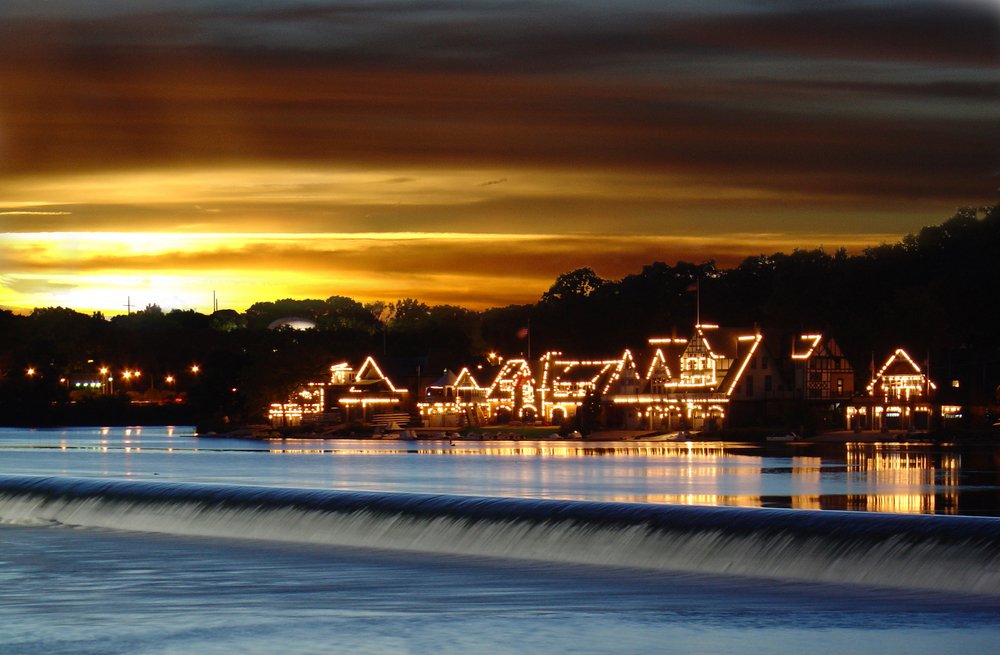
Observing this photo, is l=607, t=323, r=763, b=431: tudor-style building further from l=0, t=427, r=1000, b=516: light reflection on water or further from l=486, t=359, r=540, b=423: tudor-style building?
l=486, t=359, r=540, b=423: tudor-style building

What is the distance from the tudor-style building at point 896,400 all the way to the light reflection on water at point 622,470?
1214cm

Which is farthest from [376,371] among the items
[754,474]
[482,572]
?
[482,572]

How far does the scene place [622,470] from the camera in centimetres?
6775

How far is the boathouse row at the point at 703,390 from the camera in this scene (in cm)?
11331

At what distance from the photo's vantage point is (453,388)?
14662 centimetres

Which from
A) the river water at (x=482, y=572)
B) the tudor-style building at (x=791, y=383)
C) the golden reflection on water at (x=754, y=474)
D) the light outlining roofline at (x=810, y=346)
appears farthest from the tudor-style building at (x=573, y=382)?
the river water at (x=482, y=572)

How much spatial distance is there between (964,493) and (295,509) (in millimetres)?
20188

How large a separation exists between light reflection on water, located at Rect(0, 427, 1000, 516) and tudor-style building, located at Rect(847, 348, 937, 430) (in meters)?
12.1

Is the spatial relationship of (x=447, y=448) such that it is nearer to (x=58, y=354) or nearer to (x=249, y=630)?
(x=249, y=630)

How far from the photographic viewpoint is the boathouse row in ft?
372

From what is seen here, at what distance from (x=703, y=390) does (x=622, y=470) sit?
51537mm

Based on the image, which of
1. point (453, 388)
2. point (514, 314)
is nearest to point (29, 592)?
point (453, 388)

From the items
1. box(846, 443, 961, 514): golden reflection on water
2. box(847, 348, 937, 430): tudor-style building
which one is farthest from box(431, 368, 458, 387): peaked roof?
box(846, 443, 961, 514): golden reflection on water

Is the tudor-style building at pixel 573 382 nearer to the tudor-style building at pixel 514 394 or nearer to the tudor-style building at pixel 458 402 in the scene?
the tudor-style building at pixel 514 394
